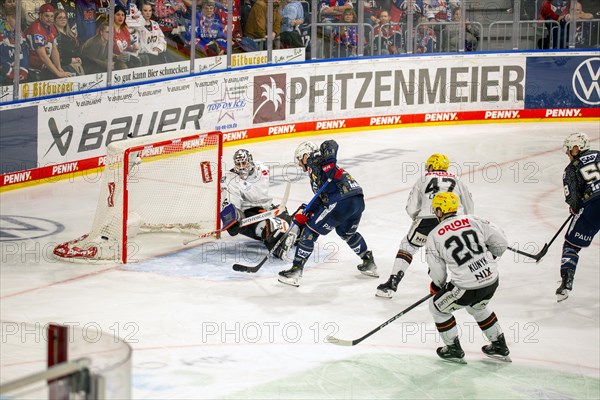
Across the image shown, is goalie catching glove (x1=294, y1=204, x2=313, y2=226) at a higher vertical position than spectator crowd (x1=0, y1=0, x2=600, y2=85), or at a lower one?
lower

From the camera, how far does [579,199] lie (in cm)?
779

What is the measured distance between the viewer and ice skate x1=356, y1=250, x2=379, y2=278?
8492 mm

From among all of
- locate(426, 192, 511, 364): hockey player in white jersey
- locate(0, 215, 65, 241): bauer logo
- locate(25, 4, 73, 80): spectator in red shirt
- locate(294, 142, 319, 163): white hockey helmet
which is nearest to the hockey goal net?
locate(0, 215, 65, 241): bauer logo

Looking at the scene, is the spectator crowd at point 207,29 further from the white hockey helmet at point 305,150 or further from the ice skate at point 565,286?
the ice skate at point 565,286

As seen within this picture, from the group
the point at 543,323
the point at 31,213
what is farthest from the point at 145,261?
the point at 543,323

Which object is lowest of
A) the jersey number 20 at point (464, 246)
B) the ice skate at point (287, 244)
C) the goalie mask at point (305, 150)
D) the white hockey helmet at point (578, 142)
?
the ice skate at point (287, 244)

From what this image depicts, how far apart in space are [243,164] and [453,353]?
320cm

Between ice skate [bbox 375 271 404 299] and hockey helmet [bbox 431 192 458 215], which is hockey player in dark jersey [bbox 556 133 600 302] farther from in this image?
hockey helmet [bbox 431 192 458 215]

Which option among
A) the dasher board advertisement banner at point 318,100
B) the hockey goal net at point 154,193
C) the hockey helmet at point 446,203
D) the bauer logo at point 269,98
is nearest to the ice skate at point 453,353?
the hockey helmet at point 446,203

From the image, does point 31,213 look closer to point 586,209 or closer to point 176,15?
point 176,15

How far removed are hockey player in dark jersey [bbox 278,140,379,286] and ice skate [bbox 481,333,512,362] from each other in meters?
1.95

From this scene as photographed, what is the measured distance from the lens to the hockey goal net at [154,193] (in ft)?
28.8

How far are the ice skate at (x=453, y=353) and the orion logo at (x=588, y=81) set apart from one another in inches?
418

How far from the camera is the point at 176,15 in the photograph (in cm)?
1317
